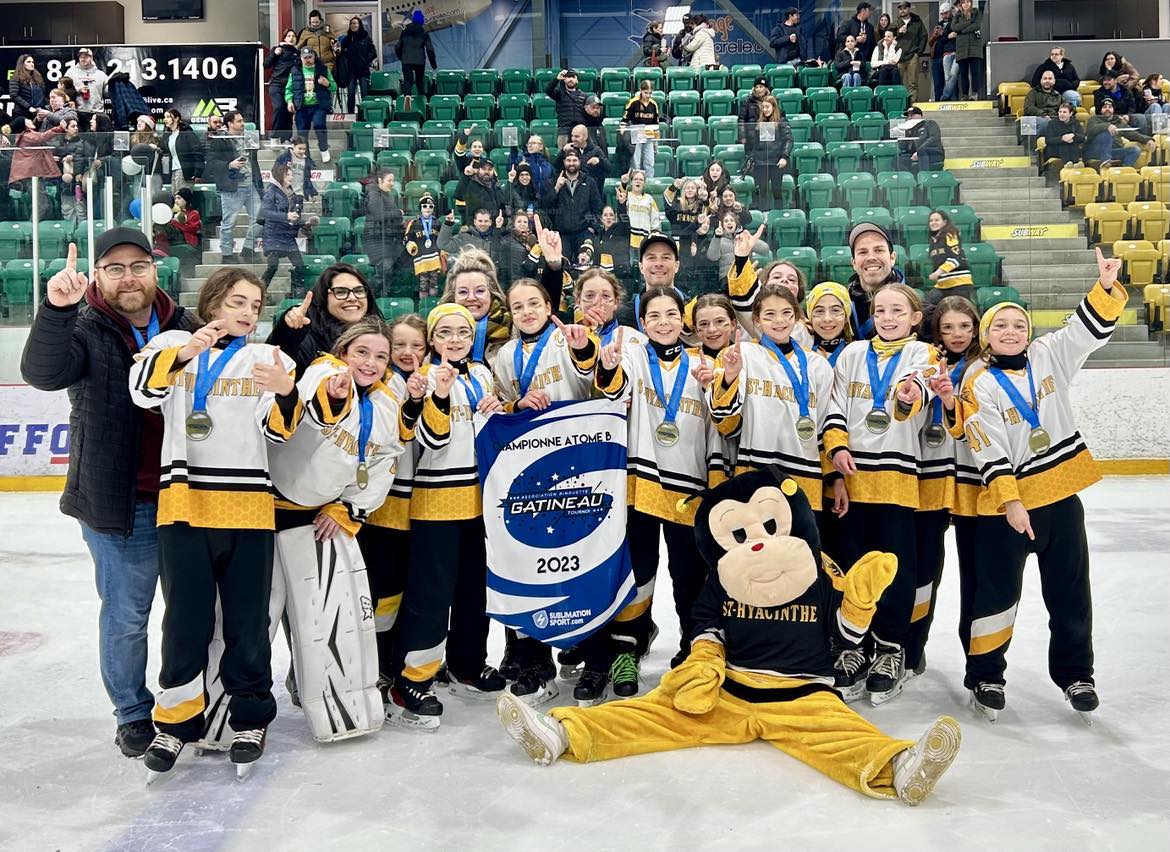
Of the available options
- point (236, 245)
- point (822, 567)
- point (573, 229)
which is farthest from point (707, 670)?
point (236, 245)

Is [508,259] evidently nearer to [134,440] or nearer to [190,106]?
[134,440]

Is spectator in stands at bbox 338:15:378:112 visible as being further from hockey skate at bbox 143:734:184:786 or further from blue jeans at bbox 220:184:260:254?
hockey skate at bbox 143:734:184:786

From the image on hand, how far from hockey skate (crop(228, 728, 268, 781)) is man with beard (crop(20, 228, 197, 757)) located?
10.5 inches

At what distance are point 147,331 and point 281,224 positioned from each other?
15.9 ft

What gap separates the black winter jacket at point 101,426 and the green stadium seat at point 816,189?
5.68 meters

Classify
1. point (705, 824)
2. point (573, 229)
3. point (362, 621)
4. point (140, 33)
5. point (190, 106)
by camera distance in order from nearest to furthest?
point (705, 824) → point (362, 621) → point (573, 229) → point (190, 106) → point (140, 33)

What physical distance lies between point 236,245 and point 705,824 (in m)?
6.05

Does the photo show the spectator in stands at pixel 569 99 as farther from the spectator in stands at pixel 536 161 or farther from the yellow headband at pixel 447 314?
the yellow headband at pixel 447 314

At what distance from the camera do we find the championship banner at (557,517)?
12.6 ft

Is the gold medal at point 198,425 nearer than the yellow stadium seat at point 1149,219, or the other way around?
the gold medal at point 198,425

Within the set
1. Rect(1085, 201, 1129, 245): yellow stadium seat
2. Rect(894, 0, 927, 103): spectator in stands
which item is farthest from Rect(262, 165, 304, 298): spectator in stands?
Rect(894, 0, 927, 103): spectator in stands

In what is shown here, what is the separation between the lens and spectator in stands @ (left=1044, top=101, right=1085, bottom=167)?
344 inches

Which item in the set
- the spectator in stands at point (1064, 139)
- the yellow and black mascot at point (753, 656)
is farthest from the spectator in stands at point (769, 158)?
→ the yellow and black mascot at point (753, 656)

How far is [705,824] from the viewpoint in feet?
9.52
